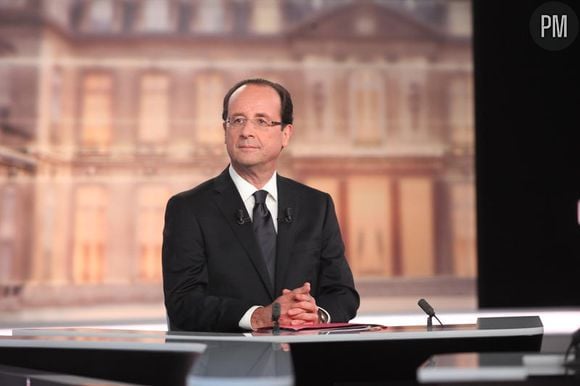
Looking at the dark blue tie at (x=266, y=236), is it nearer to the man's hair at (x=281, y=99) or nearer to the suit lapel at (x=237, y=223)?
the suit lapel at (x=237, y=223)

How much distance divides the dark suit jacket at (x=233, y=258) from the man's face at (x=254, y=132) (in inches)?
3.2

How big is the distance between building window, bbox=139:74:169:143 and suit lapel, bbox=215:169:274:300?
354cm

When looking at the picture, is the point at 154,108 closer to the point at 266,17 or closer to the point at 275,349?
the point at 266,17

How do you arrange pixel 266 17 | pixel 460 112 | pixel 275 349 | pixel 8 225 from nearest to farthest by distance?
pixel 275 349, pixel 8 225, pixel 266 17, pixel 460 112

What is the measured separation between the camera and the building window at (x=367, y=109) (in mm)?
5941

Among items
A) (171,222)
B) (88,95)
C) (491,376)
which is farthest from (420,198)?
(491,376)

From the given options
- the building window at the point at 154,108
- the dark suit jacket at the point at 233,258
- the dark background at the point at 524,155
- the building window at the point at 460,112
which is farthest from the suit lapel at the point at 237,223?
the dark background at the point at 524,155

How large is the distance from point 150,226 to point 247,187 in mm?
3506

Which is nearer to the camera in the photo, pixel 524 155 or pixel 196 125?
pixel 196 125

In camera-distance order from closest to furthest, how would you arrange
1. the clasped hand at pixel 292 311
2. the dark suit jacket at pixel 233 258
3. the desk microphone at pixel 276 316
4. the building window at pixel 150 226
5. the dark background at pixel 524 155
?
the desk microphone at pixel 276 316, the clasped hand at pixel 292 311, the dark suit jacket at pixel 233 258, the building window at pixel 150 226, the dark background at pixel 524 155

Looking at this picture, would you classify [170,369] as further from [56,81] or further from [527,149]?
[527,149]

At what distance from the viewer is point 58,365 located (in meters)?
1.85

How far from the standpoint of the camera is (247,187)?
2354 millimetres

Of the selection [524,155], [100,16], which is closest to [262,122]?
[100,16]
